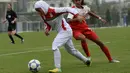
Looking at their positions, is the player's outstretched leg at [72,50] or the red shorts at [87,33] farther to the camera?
the red shorts at [87,33]

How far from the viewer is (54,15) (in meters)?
10.0

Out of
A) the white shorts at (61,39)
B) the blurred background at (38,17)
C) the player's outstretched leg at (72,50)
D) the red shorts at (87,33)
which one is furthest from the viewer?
the blurred background at (38,17)

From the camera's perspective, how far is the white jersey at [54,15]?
9828 mm

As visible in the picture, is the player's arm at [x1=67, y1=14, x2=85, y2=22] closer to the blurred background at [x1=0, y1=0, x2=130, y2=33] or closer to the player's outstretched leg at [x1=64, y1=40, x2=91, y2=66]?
the player's outstretched leg at [x1=64, y1=40, x2=91, y2=66]

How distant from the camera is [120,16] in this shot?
78.0 meters

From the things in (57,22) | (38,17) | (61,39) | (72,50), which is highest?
(57,22)

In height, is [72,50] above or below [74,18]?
below

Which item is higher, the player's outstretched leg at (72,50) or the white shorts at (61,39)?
the white shorts at (61,39)

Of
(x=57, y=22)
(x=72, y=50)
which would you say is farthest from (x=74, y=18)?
(x=72, y=50)

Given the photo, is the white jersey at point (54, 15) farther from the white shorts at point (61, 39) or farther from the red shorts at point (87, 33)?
the red shorts at point (87, 33)

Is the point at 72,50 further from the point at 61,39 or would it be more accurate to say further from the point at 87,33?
the point at 87,33

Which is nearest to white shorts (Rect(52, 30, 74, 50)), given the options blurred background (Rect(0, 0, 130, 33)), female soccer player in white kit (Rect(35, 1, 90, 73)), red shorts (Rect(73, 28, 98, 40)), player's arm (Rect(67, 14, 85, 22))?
female soccer player in white kit (Rect(35, 1, 90, 73))

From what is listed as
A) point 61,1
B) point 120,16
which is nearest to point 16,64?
point 120,16

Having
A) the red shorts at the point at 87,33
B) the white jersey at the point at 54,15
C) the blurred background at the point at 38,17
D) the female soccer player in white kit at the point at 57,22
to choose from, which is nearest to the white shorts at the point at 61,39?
the female soccer player in white kit at the point at 57,22
